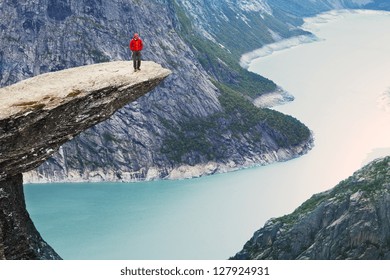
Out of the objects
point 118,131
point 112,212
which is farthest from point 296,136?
point 112,212

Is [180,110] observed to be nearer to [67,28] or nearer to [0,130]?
[67,28]

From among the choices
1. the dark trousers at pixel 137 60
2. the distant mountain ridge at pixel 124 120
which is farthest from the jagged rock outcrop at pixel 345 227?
the distant mountain ridge at pixel 124 120

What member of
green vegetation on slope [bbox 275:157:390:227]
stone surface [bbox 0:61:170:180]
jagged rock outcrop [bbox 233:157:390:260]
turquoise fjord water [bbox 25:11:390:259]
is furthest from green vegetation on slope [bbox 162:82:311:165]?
stone surface [bbox 0:61:170:180]

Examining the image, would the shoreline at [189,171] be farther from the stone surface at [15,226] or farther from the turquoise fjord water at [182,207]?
the stone surface at [15,226]

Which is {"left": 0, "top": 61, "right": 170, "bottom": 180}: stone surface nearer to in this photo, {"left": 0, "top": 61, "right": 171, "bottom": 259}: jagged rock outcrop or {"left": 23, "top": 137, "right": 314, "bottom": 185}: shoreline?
{"left": 0, "top": 61, "right": 171, "bottom": 259}: jagged rock outcrop

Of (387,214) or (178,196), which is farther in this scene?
(178,196)

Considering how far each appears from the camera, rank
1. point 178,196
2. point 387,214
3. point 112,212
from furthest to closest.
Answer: point 178,196 → point 112,212 → point 387,214
